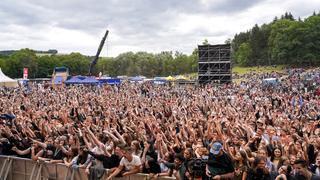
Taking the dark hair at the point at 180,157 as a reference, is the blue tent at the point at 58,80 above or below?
above

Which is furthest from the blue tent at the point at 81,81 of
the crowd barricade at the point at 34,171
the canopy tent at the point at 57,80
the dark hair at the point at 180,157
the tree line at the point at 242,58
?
the tree line at the point at 242,58

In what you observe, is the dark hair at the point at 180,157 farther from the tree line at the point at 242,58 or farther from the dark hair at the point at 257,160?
the tree line at the point at 242,58

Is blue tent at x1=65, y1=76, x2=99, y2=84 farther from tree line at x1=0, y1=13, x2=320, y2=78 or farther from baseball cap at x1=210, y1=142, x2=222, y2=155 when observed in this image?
tree line at x1=0, y1=13, x2=320, y2=78

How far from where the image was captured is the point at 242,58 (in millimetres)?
113438

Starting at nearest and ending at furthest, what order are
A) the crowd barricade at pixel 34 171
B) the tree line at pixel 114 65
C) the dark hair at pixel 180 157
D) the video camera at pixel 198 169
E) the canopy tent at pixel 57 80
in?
the video camera at pixel 198 169
the dark hair at pixel 180 157
the crowd barricade at pixel 34 171
the canopy tent at pixel 57 80
the tree line at pixel 114 65

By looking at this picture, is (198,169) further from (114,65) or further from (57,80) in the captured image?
(114,65)

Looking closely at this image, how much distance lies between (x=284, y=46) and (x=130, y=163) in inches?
3768

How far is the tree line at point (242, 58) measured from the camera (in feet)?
320

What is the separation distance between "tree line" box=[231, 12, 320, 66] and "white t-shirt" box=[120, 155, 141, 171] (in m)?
92.8

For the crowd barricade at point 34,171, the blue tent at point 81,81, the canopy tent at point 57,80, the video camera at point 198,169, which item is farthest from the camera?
the canopy tent at point 57,80

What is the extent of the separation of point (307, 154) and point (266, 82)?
121ft

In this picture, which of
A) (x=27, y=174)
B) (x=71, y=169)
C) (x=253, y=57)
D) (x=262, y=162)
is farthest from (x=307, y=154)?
(x=253, y=57)

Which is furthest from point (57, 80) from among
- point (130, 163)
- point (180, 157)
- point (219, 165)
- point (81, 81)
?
point (219, 165)

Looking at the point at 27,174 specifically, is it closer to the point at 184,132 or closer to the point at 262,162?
the point at 184,132
